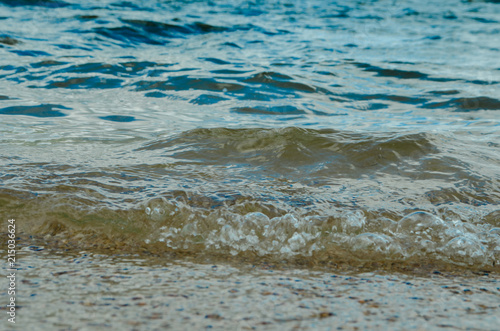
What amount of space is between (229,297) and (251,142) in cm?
225

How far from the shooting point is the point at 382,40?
11.0 metres

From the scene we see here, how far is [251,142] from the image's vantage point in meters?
3.85

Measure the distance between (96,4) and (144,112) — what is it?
30.0 feet

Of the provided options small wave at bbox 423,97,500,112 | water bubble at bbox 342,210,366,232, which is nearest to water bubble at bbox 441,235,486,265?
water bubble at bbox 342,210,366,232

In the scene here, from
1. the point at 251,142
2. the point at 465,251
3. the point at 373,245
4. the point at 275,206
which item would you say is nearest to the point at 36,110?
the point at 251,142

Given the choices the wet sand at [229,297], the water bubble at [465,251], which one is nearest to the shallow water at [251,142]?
the water bubble at [465,251]

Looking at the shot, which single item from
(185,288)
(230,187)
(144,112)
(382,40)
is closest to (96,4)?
(382,40)

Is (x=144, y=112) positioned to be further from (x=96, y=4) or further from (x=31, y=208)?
(x=96, y=4)

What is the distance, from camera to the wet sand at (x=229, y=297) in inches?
59.4

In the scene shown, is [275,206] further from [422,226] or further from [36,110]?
[36,110]

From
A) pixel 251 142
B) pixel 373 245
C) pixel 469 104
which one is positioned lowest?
pixel 373 245

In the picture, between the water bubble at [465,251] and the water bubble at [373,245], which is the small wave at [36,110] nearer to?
the water bubble at [373,245]

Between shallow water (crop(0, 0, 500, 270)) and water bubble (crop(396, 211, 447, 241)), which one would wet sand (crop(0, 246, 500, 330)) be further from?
water bubble (crop(396, 211, 447, 241))

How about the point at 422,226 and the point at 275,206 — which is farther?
the point at 275,206
